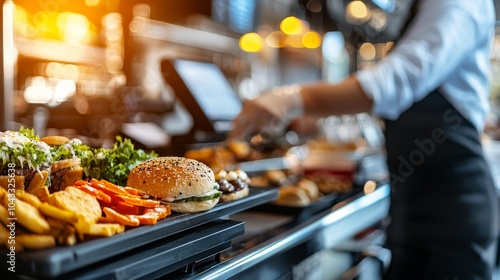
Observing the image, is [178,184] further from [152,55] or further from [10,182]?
[152,55]

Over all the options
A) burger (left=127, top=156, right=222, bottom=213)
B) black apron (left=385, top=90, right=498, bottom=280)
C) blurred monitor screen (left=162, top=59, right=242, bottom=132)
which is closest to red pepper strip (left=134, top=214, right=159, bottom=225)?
burger (left=127, top=156, right=222, bottom=213)

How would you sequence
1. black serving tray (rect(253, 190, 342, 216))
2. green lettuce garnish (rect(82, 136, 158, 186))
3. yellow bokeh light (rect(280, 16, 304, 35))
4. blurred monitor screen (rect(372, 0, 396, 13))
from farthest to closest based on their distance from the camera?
yellow bokeh light (rect(280, 16, 304, 35)) < blurred monitor screen (rect(372, 0, 396, 13)) < black serving tray (rect(253, 190, 342, 216)) < green lettuce garnish (rect(82, 136, 158, 186))

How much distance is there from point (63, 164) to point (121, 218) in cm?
32

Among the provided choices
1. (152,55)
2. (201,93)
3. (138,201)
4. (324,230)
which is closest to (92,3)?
(201,93)

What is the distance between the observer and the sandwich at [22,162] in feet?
3.43

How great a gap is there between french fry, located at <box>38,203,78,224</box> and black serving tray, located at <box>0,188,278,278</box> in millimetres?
47

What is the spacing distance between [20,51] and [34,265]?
5381 millimetres

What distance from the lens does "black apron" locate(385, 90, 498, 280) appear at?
2094mm

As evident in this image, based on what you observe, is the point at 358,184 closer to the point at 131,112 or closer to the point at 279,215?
the point at 279,215

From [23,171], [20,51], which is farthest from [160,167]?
[20,51]

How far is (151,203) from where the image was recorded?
1.08 meters

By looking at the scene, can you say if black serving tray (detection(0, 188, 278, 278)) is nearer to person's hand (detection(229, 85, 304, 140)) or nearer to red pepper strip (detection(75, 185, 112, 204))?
red pepper strip (detection(75, 185, 112, 204))

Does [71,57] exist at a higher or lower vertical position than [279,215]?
higher

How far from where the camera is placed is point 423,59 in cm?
183
